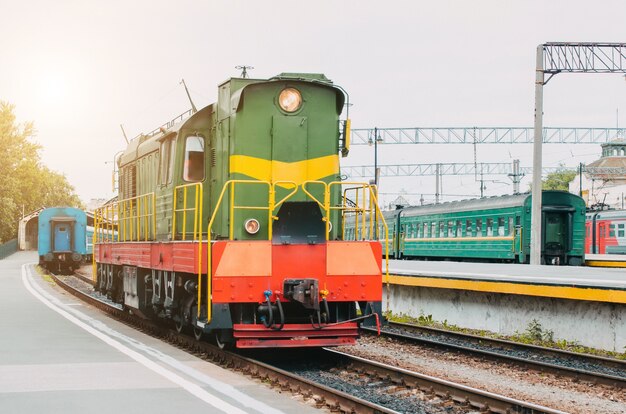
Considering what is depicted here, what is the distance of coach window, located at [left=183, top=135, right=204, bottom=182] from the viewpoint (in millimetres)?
12586

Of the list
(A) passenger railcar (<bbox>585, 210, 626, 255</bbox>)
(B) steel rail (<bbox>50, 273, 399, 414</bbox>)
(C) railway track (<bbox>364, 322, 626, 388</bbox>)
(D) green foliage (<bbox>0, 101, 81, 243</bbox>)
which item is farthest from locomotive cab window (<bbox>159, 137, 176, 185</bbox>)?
(D) green foliage (<bbox>0, 101, 81, 243</bbox>)

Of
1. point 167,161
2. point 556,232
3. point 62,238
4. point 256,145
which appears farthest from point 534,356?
point 62,238

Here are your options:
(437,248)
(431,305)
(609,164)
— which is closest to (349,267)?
(431,305)

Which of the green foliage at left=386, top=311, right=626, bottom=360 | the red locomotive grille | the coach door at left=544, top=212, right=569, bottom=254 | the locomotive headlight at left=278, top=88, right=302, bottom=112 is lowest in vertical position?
the green foliage at left=386, top=311, right=626, bottom=360

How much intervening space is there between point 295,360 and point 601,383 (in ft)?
13.9

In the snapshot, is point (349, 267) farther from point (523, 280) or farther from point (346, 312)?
point (523, 280)

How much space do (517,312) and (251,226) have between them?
256 inches

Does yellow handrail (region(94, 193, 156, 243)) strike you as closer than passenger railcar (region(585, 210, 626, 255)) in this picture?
Yes

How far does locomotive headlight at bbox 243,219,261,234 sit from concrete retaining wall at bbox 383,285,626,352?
5.95 meters

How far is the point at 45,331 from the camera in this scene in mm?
14258

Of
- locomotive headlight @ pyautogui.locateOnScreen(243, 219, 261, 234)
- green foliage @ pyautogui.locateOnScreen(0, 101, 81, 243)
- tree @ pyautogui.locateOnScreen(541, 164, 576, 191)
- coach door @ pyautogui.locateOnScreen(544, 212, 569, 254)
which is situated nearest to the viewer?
locomotive headlight @ pyautogui.locateOnScreen(243, 219, 261, 234)

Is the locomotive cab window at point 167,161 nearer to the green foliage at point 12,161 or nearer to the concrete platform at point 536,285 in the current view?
the concrete platform at point 536,285

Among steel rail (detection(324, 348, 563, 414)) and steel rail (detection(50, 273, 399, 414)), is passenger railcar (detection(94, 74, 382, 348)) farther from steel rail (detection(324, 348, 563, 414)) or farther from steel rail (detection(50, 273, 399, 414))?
steel rail (detection(324, 348, 563, 414))

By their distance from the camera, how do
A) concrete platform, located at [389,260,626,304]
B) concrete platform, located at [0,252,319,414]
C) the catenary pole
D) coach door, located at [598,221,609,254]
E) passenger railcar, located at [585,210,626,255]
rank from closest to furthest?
concrete platform, located at [0,252,319,414]
concrete platform, located at [389,260,626,304]
the catenary pole
passenger railcar, located at [585,210,626,255]
coach door, located at [598,221,609,254]
